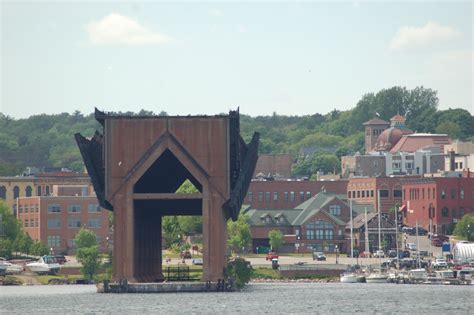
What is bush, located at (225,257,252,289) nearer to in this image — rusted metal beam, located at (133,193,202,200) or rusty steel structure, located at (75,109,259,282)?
rusty steel structure, located at (75,109,259,282)

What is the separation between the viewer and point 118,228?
157m

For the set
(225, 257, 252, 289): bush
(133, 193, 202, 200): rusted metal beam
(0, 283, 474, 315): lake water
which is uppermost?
(133, 193, 202, 200): rusted metal beam

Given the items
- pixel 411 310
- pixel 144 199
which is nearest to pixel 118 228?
pixel 144 199

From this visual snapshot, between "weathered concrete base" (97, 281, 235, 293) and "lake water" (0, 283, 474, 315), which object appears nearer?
"lake water" (0, 283, 474, 315)

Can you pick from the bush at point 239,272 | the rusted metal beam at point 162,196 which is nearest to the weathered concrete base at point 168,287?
the rusted metal beam at point 162,196

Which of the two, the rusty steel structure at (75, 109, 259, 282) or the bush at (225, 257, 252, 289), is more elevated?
the rusty steel structure at (75, 109, 259, 282)

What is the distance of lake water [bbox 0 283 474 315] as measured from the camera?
13890 centimetres

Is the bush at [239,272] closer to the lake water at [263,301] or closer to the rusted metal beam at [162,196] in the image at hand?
the lake water at [263,301]

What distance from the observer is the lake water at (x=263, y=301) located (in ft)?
456

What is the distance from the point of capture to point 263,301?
15112cm

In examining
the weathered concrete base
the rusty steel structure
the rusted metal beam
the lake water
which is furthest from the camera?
the weathered concrete base

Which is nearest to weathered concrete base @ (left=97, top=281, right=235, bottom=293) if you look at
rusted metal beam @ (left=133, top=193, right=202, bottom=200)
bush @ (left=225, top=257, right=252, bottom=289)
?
rusted metal beam @ (left=133, top=193, right=202, bottom=200)

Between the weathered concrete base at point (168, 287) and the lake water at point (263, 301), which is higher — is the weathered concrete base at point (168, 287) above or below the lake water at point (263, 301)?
above

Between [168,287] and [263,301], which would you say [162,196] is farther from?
[263,301]
